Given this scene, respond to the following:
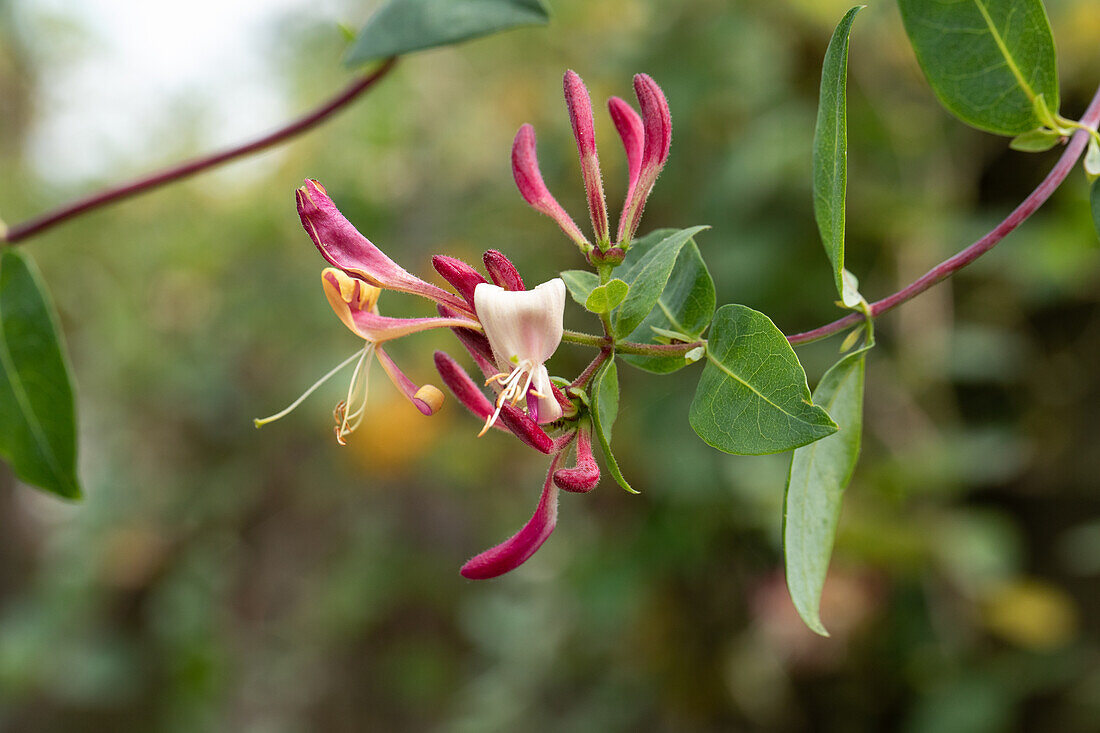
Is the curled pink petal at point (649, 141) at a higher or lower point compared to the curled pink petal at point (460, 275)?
higher

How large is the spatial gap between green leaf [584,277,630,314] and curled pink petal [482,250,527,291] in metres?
0.03

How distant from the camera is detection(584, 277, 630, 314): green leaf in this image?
321 mm

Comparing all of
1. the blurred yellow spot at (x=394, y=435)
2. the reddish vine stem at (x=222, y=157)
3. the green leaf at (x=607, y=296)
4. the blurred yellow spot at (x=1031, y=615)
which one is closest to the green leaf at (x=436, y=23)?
the reddish vine stem at (x=222, y=157)

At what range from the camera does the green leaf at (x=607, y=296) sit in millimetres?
321

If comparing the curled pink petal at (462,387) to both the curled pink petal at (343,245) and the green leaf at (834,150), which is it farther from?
the green leaf at (834,150)

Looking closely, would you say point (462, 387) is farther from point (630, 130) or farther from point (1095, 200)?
point (1095, 200)

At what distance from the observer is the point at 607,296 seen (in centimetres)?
32

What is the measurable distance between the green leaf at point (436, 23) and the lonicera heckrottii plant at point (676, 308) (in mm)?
156

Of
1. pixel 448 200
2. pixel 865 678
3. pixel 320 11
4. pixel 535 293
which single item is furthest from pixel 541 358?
pixel 320 11

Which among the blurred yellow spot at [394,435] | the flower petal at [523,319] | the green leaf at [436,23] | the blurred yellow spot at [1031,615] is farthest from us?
the blurred yellow spot at [394,435]

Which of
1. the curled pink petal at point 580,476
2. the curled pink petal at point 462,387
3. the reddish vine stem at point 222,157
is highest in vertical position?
the curled pink petal at point 580,476

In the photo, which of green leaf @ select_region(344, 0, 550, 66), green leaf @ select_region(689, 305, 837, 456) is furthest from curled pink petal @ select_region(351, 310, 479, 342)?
green leaf @ select_region(344, 0, 550, 66)

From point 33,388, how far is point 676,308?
16.8 inches

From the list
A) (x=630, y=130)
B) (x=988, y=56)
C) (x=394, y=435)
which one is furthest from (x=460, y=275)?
(x=394, y=435)
